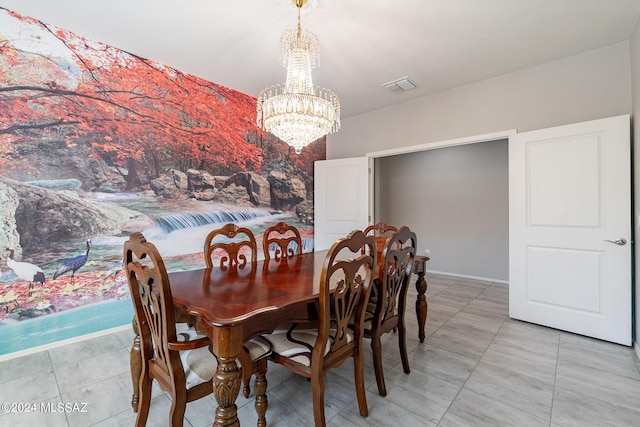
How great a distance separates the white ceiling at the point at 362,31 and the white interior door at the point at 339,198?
4.78 ft

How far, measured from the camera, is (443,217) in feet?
16.9

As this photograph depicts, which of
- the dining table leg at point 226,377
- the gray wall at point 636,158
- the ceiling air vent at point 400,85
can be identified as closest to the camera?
the dining table leg at point 226,377

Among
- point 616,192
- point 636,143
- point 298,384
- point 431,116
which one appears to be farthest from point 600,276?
point 298,384

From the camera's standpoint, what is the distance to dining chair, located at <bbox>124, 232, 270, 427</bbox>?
1.14 meters

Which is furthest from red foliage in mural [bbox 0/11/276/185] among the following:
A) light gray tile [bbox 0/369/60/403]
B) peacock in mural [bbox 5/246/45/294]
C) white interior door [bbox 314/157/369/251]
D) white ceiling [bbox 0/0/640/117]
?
light gray tile [bbox 0/369/60/403]

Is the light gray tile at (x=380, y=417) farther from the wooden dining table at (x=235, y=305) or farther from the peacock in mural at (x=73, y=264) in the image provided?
the peacock in mural at (x=73, y=264)

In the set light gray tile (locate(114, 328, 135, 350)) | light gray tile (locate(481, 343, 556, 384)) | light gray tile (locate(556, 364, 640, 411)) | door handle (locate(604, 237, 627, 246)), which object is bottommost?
light gray tile (locate(556, 364, 640, 411))

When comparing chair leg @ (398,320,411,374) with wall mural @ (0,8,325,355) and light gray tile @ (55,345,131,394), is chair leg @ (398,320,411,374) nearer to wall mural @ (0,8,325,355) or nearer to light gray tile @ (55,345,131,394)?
light gray tile @ (55,345,131,394)

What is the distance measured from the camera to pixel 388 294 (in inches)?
70.4

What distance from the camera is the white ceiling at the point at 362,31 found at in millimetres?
2188

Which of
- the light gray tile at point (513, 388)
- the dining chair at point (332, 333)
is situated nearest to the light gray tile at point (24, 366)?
the dining chair at point (332, 333)

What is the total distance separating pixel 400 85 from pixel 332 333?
3.08 meters

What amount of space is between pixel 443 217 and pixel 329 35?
3.79 metres

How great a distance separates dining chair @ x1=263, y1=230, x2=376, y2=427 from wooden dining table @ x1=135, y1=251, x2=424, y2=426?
0.13 m
